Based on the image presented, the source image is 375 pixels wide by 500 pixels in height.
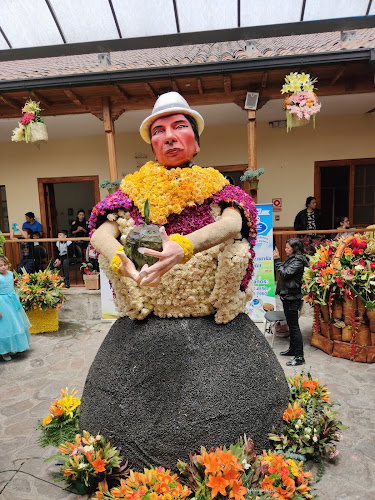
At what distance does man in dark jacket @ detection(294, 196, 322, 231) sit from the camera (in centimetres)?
751

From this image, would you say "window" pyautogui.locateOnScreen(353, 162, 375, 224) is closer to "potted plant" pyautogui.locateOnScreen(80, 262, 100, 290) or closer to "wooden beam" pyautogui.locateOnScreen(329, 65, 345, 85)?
"wooden beam" pyautogui.locateOnScreen(329, 65, 345, 85)

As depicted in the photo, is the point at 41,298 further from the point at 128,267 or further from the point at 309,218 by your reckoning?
the point at 309,218

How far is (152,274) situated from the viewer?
4.52 ft

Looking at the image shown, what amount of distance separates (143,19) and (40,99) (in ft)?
7.62

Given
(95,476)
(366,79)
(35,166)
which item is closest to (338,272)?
(95,476)

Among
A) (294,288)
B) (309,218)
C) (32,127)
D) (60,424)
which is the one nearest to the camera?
(60,424)

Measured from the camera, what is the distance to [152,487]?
1.71m

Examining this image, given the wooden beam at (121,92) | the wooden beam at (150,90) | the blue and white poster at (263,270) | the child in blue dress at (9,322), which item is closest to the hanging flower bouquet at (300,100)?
the blue and white poster at (263,270)

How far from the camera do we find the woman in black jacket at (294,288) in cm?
427

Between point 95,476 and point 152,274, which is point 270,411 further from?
point 152,274

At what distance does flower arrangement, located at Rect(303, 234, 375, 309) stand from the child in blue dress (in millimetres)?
3680

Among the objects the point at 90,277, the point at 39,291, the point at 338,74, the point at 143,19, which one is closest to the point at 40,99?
the point at 143,19

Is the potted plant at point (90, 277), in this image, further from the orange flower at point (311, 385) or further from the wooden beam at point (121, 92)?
the orange flower at point (311, 385)

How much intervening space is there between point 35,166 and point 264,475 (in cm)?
886
